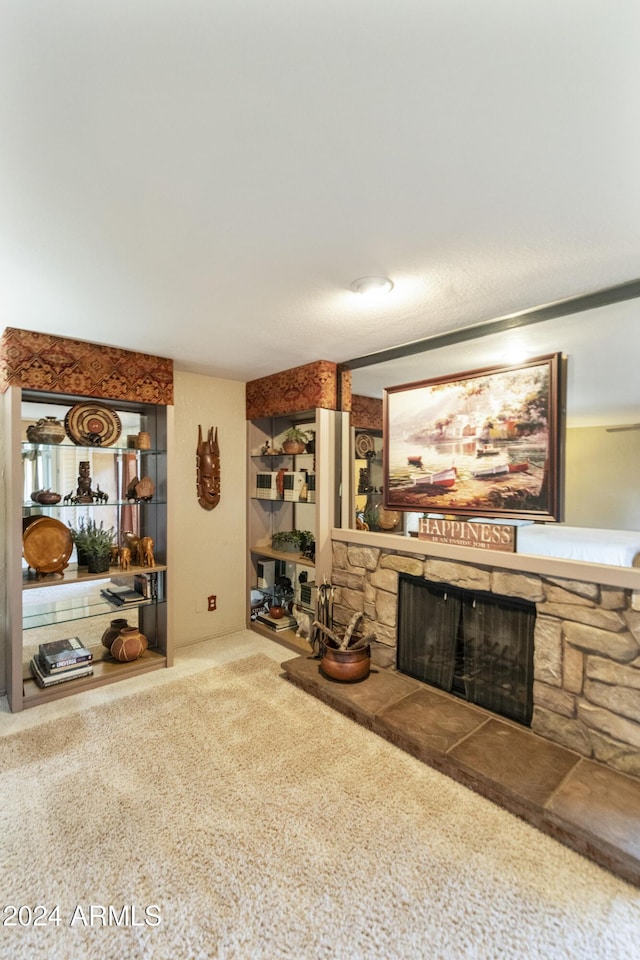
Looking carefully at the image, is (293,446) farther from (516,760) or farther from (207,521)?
(516,760)

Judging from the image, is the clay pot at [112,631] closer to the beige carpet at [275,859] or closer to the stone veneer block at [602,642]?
the beige carpet at [275,859]

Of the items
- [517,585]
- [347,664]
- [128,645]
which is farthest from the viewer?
[128,645]

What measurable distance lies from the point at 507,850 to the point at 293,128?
2615 millimetres

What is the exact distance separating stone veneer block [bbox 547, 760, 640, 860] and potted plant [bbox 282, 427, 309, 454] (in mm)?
2719

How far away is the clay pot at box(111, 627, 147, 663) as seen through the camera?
3.29 metres

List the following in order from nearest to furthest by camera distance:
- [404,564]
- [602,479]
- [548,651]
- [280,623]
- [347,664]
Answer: [602,479]
[548,651]
[347,664]
[404,564]
[280,623]

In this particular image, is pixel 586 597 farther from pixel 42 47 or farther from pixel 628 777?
pixel 42 47

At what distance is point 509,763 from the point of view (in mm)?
2135

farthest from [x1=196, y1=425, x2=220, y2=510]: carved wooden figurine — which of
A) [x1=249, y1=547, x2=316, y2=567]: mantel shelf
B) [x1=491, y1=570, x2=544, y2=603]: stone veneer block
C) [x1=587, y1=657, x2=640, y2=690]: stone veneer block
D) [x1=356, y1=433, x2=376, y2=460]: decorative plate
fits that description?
[x1=587, y1=657, x2=640, y2=690]: stone veneer block

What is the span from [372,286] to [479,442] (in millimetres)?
1155

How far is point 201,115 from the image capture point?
1128mm

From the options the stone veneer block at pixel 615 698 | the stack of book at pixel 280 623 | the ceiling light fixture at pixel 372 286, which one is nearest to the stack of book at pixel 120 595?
the stack of book at pixel 280 623

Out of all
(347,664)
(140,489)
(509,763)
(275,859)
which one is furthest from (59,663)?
(509,763)

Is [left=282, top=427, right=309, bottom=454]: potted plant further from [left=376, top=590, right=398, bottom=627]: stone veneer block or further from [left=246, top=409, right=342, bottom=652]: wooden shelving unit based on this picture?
[left=376, top=590, right=398, bottom=627]: stone veneer block
